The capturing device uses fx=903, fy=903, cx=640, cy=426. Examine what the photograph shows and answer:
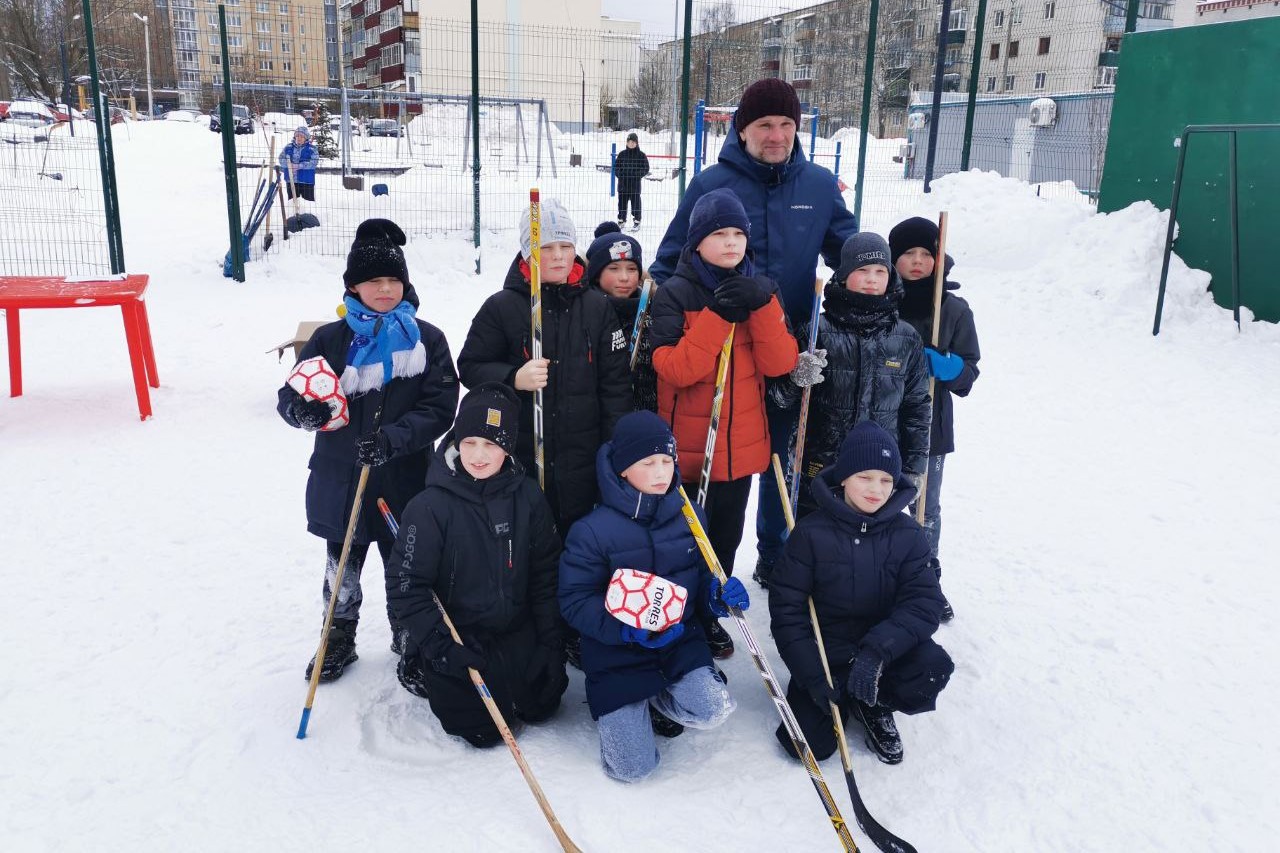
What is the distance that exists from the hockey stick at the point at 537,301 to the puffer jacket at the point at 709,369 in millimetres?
396

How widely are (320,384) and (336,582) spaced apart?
66 cm

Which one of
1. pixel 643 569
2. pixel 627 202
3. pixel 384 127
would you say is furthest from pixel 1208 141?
pixel 384 127

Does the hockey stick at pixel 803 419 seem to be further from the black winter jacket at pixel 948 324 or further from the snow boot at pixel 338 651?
the snow boot at pixel 338 651

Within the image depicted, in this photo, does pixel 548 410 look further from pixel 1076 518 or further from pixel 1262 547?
pixel 1262 547

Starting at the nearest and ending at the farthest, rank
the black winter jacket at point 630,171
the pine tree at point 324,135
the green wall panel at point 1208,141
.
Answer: the green wall panel at point 1208,141, the black winter jacket at point 630,171, the pine tree at point 324,135

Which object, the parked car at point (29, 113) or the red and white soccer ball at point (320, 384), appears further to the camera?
the parked car at point (29, 113)

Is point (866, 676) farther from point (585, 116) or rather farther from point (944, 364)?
point (585, 116)

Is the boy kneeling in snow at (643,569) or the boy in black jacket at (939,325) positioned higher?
the boy in black jacket at (939,325)

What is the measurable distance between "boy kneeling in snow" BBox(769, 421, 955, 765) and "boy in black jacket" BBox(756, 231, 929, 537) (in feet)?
1.25

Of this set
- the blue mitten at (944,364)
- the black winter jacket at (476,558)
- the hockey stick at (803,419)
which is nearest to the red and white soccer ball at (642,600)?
the black winter jacket at (476,558)

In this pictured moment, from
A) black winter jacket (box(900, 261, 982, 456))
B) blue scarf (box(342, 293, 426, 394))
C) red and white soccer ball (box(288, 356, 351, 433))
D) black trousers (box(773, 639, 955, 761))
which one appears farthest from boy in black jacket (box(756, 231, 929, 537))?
red and white soccer ball (box(288, 356, 351, 433))

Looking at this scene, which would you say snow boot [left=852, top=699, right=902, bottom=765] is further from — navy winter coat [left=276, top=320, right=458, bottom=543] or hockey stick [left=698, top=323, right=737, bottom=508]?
navy winter coat [left=276, top=320, right=458, bottom=543]

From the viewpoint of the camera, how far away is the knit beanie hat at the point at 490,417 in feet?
8.94

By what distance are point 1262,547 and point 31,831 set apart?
4836 millimetres
